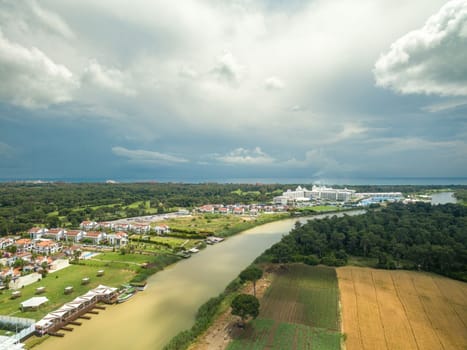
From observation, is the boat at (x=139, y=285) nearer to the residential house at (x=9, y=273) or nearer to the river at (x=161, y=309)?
the river at (x=161, y=309)

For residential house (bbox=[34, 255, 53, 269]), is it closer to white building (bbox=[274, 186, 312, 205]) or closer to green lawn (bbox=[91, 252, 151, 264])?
green lawn (bbox=[91, 252, 151, 264])

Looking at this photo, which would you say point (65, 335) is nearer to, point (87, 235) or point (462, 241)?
point (87, 235)

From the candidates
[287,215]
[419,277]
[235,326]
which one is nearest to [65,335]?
[235,326]

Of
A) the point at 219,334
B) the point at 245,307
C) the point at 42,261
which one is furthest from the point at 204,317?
the point at 42,261

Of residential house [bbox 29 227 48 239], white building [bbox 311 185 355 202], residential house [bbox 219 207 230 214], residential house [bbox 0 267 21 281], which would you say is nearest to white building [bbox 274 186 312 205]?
white building [bbox 311 185 355 202]

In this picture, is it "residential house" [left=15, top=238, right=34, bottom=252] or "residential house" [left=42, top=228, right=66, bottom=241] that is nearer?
"residential house" [left=15, top=238, right=34, bottom=252]

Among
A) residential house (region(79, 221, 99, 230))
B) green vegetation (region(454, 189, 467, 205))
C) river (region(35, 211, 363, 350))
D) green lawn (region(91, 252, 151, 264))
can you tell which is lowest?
river (region(35, 211, 363, 350))

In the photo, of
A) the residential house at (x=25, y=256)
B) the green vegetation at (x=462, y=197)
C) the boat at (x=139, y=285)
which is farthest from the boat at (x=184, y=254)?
the green vegetation at (x=462, y=197)
